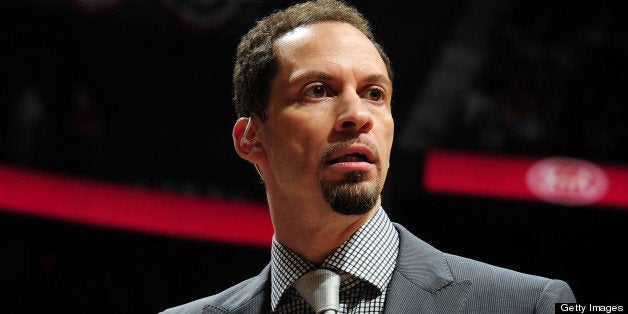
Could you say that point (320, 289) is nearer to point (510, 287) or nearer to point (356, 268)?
point (356, 268)

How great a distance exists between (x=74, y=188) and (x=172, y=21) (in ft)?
12.4

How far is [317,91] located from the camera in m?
2.13

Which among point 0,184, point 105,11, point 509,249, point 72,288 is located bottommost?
point 72,288

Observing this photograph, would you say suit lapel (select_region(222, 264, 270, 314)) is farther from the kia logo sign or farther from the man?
the kia logo sign

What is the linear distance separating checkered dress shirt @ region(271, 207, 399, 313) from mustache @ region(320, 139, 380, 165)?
0.61 feet

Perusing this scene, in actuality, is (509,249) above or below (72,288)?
above

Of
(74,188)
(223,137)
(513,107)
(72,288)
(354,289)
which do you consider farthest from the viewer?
(223,137)

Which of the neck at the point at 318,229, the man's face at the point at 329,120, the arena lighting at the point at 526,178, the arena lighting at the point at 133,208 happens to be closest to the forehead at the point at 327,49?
the man's face at the point at 329,120

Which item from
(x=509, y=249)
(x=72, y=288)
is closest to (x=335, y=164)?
(x=509, y=249)

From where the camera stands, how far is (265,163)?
228 centimetres

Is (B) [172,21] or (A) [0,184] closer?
(A) [0,184]

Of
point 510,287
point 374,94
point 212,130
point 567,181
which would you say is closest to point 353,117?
point 374,94

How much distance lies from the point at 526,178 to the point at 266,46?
15.3ft

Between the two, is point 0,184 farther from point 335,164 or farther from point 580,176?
point 335,164
